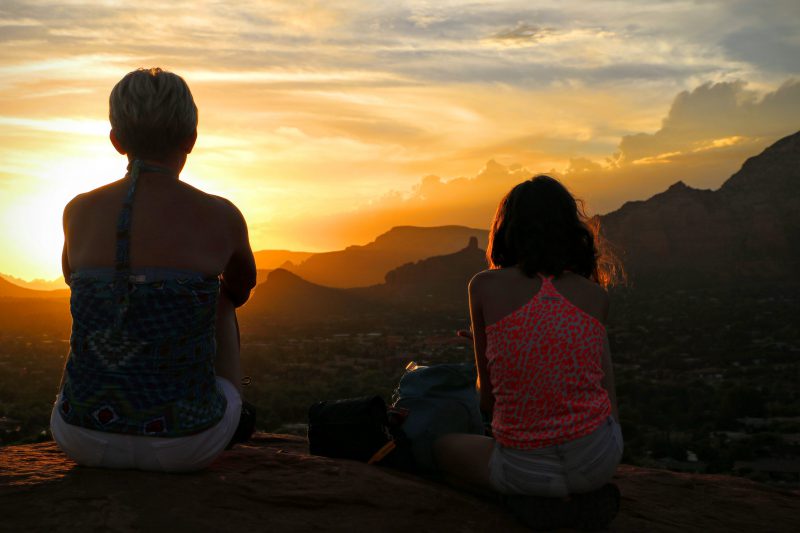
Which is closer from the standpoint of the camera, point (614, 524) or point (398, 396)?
point (614, 524)

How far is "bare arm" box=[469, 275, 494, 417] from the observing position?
3.50 meters

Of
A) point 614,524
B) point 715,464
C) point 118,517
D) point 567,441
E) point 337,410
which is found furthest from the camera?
point 715,464

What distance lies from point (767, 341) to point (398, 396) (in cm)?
Result: 3705

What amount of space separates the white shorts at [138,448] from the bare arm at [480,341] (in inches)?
46.5

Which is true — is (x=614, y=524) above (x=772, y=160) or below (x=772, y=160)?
below

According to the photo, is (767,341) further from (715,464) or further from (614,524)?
(614,524)

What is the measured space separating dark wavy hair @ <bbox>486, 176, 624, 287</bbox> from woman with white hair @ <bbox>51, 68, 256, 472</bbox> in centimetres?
121

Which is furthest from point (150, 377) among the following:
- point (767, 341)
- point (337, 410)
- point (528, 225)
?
point (767, 341)

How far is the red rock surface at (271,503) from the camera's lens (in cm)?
292

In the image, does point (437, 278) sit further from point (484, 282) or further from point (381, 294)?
point (484, 282)

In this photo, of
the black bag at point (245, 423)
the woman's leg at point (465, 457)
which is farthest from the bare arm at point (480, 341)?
the black bag at point (245, 423)

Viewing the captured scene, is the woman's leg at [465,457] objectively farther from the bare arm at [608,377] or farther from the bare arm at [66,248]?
the bare arm at [66,248]

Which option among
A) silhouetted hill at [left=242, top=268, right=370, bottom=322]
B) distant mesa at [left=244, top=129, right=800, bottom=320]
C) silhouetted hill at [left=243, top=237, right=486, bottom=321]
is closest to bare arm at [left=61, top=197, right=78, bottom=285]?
distant mesa at [left=244, top=129, right=800, bottom=320]

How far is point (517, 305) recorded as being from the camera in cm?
344
